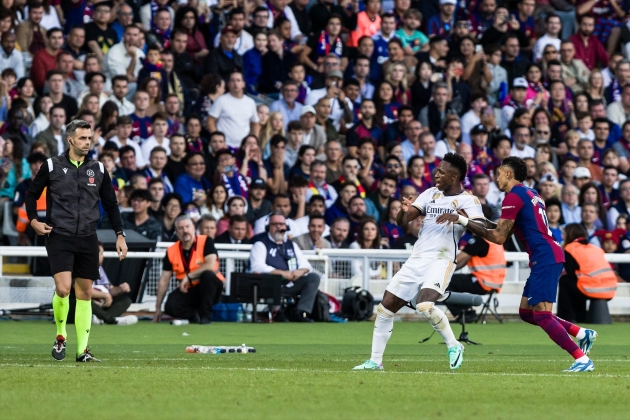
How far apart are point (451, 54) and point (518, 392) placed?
1729cm

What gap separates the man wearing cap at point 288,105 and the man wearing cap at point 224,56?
0.92 metres

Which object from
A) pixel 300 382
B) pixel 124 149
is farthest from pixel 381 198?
pixel 300 382

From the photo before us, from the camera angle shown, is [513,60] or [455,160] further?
[513,60]

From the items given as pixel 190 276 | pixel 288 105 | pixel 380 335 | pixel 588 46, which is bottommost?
pixel 380 335

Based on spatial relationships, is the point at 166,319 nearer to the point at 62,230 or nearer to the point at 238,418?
the point at 62,230

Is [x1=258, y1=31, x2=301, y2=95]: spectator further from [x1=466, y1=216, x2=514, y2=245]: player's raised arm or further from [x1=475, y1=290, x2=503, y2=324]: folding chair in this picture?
[x1=466, y1=216, x2=514, y2=245]: player's raised arm

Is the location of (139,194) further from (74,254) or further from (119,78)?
(74,254)

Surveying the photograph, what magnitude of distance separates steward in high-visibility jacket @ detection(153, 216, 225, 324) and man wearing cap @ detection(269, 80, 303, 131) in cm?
463

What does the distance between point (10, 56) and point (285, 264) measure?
5791 mm

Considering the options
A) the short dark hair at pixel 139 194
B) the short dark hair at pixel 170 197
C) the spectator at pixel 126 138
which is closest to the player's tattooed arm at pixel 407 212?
the short dark hair at pixel 139 194

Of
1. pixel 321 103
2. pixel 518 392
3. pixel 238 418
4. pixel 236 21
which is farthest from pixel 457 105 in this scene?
pixel 238 418

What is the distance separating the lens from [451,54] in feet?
84.8

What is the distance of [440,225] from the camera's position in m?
11.5

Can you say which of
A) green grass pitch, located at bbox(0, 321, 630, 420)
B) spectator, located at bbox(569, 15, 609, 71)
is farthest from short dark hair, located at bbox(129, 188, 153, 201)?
spectator, located at bbox(569, 15, 609, 71)
